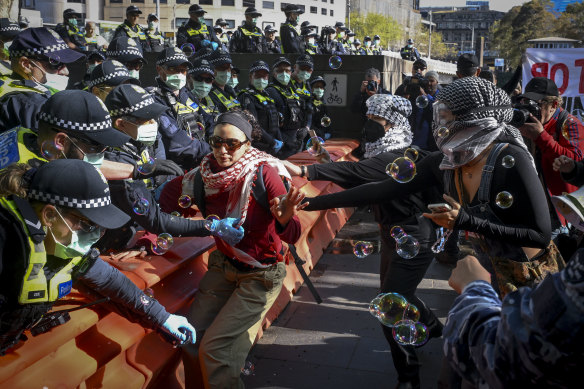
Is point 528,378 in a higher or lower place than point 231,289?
higher

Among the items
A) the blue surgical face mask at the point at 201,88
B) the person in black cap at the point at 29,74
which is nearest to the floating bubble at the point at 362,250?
the person in black cap at the point at 29,74

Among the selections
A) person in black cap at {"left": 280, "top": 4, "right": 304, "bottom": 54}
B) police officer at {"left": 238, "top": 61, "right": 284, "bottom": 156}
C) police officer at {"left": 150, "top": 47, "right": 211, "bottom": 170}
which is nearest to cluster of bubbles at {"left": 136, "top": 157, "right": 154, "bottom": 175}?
police officer at {"left": 150, "top": 47, "right": 211, "bottom": 170}

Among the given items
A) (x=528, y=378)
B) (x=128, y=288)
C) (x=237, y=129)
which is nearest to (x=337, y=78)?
(x=237, y=129)

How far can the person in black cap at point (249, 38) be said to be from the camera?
1348 cm

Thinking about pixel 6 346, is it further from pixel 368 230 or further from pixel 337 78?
pixel 337 78

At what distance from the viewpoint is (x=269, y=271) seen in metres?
3.67

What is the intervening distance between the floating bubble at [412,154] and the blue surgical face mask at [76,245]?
2320 millimetres

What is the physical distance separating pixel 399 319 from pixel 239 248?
107 centimetres

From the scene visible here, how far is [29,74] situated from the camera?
4.38 m

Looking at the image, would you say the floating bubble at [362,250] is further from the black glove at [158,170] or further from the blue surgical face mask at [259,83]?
the blue surgical face mask at [259,83]

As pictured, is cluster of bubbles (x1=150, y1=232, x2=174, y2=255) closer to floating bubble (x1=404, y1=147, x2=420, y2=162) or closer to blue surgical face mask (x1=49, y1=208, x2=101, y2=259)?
blue surgical face mask (x1=49, y1=208, x2=101, y2=259)

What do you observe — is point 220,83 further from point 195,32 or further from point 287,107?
point 195,32

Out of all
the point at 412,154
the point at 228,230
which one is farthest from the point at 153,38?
the point at 228,230

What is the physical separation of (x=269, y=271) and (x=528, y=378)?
2.35 m
